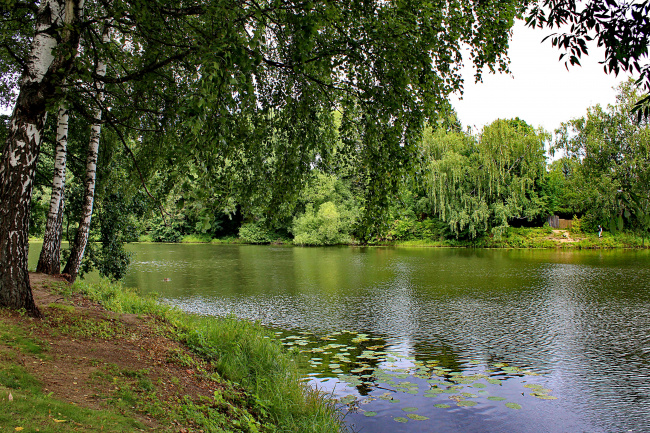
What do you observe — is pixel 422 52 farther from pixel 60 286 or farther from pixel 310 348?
pixel 60 286

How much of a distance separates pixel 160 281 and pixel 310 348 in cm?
1191

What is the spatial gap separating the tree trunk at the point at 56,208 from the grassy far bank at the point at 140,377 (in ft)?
6.81

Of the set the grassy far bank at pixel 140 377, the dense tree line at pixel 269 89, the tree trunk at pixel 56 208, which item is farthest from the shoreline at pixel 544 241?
the dense tree line at pixel 269 89

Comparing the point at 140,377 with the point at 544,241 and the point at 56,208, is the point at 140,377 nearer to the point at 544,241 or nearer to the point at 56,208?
the point at 56,208

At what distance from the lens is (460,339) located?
9758 millimetres

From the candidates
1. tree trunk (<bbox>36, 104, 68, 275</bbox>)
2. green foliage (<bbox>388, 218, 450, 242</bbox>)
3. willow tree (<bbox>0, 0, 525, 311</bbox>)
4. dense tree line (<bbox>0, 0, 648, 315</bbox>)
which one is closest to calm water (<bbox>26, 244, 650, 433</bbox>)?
dense tree line (<bbox>0, 0, 648, 315</bbox>)

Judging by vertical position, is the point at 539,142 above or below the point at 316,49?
above

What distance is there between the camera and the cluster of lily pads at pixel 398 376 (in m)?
6.35

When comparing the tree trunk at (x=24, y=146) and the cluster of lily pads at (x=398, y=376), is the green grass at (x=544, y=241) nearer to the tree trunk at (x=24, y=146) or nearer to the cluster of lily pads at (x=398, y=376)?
the cluster of lily pads at (x=398, y=376)

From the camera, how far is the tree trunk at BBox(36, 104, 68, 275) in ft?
27.3

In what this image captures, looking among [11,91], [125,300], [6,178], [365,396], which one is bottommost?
[365,396]

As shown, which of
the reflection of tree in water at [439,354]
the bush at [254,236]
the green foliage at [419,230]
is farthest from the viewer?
the bush at [254,236]

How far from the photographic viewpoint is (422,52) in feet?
15.8

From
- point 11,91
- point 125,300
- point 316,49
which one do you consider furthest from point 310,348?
point 11,91
